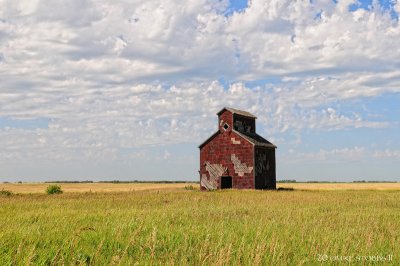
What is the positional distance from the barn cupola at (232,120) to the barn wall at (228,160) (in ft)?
0.98

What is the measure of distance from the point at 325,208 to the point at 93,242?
48.8 feet

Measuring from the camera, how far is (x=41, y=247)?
25.6ft

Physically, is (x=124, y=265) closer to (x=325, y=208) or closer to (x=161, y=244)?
(x=161, y=244)

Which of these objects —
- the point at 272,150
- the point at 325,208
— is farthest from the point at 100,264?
the point at 272,150

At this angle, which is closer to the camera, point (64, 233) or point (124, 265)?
point (124, 265)

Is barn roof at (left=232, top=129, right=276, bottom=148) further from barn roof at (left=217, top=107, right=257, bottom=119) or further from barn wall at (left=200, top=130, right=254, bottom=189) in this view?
barn roof at (left=217, top=107, right=257, bottom=119)

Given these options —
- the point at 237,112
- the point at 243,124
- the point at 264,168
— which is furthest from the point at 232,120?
the point at 264,168

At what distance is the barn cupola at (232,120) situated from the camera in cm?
4784

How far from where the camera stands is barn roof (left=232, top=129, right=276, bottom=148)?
152ft

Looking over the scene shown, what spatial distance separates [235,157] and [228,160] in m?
0.91

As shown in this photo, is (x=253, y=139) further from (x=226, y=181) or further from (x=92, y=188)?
(x=92, y=188)

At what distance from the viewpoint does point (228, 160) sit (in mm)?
47031

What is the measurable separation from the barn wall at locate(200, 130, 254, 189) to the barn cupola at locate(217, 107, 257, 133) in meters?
0.30

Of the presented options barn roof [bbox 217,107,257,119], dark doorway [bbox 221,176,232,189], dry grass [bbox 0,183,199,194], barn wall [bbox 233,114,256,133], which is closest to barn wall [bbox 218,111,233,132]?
barn roof [bbox 217,107,257,119]
